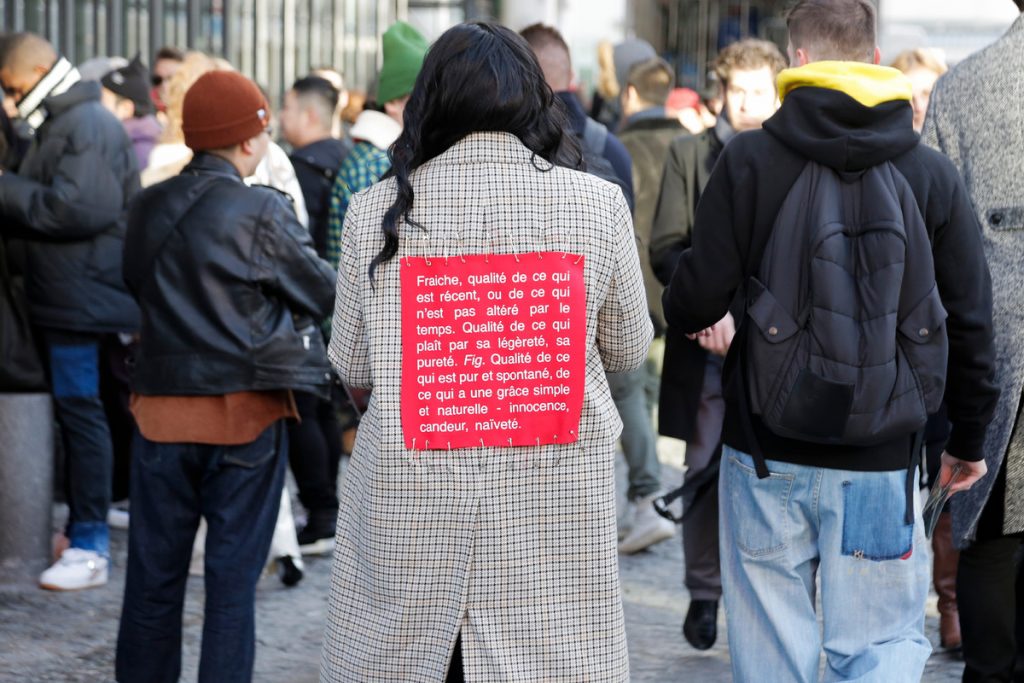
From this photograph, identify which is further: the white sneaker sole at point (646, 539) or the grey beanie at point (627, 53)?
the grey beanie at point (627, 53)

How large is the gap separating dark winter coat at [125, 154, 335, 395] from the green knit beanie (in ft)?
5.63

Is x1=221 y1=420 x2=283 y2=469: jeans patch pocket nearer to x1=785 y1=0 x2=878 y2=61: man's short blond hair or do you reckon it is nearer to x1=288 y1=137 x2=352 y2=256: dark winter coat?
x1=785 y1=0 x2=878 y2=61: man's short blond hair

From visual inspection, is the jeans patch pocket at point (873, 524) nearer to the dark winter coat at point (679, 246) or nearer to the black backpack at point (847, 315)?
the black backpack at point (847, 315)

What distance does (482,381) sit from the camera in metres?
2.97

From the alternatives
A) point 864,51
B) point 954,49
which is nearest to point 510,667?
point 864,51

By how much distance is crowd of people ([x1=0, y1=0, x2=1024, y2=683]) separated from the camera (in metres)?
2.99

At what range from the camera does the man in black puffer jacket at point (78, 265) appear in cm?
574

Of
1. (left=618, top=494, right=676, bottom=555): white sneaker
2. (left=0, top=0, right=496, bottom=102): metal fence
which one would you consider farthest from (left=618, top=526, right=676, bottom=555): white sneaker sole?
(left=0, top=0, right=496, bottom=102): metal fence

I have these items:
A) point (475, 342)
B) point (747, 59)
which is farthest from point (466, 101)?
point (747, 59)

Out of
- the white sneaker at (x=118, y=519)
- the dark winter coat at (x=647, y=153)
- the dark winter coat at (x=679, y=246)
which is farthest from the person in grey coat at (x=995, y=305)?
the white sneaker at (x=118, y=519)

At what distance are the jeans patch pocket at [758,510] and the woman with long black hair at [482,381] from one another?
512 millimetres

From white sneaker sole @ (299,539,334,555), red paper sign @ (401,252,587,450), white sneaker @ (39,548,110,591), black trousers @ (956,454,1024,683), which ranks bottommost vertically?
white sneaker sole @ (299,539,334,555)

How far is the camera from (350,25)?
11891 mm

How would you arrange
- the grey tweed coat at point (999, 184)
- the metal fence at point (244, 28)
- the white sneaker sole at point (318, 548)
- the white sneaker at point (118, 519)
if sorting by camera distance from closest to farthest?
1. the grey tweed coat at point (999, 184)
2. the white sneaker sole at point (318, 548)
3. the white sneaker at point (118, 519)
4. the metal fence at point (244, 28)
